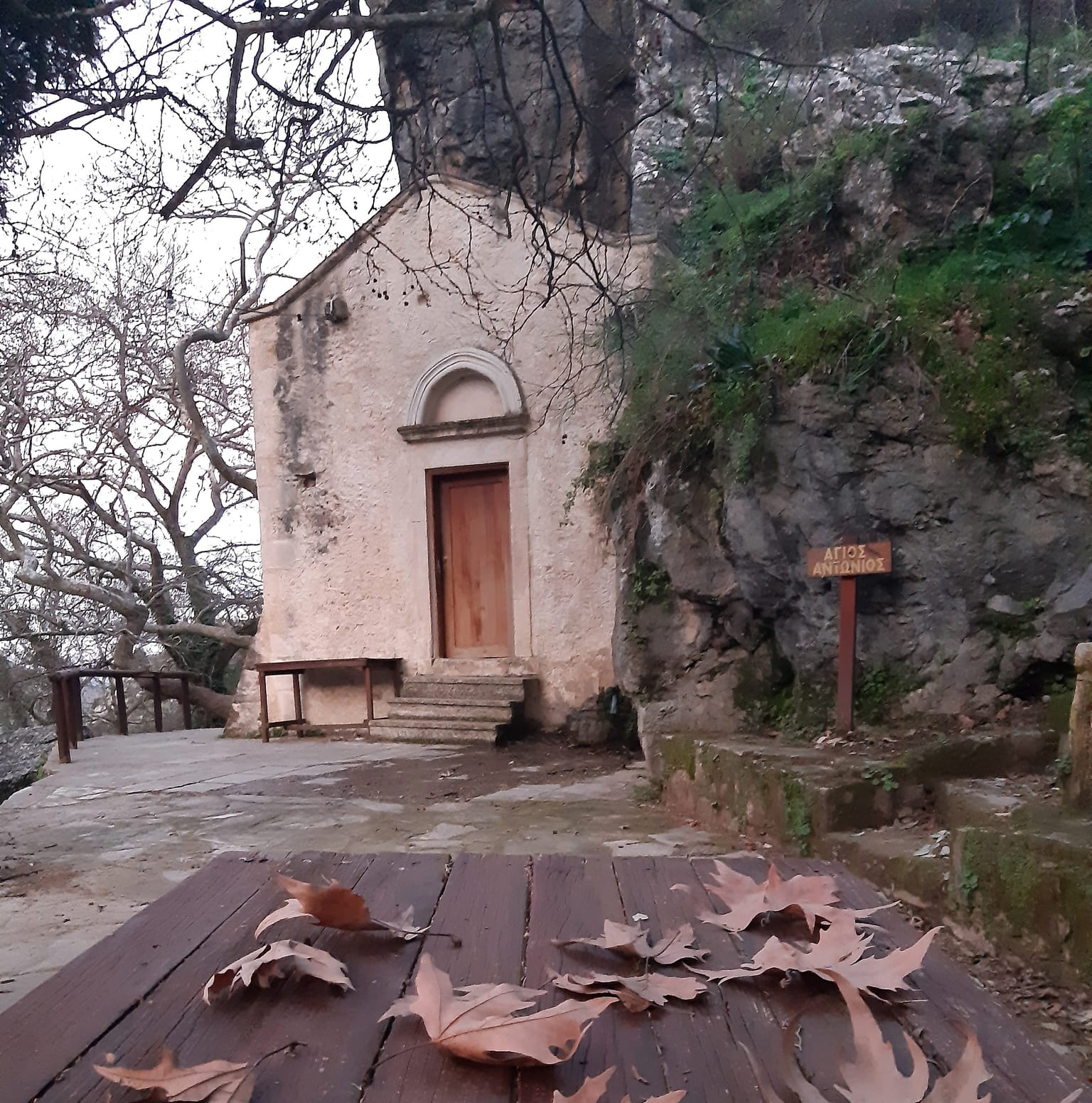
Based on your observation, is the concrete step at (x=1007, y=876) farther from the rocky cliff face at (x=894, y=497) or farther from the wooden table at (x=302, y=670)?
the wooden table at (x=302, y=670)

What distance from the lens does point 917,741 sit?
4.30 metres

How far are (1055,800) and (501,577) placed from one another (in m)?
5.74

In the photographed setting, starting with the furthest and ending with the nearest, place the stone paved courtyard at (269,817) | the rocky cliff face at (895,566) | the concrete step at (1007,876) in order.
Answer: the rocky cliff face at (895,566)
the stone paved courtyard at (269,817)
the concrete step at (1007,876)

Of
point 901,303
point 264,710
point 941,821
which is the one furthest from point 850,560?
point 264,710

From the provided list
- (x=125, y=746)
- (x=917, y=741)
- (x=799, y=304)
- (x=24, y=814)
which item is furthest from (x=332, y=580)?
(x=917, y=741)

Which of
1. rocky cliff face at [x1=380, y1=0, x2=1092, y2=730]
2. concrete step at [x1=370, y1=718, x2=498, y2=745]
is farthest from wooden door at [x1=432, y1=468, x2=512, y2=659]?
rocky cliff face at [x1=380, y1=0, x2=1092, y2=730]

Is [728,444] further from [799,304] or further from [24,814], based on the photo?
[24,814]

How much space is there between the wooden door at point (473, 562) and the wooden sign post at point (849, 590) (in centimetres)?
422

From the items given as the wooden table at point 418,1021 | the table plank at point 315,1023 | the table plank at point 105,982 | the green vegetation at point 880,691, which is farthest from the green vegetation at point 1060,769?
the table plank at point 105,982

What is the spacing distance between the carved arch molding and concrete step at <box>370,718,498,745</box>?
2728mm

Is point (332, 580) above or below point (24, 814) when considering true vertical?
above

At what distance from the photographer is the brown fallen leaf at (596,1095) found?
0.84 metres

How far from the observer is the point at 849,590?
469 centimetres

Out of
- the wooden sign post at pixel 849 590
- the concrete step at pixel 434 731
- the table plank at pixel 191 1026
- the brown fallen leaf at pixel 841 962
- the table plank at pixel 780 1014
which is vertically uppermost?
the wooden sign post at pixel 849 590
